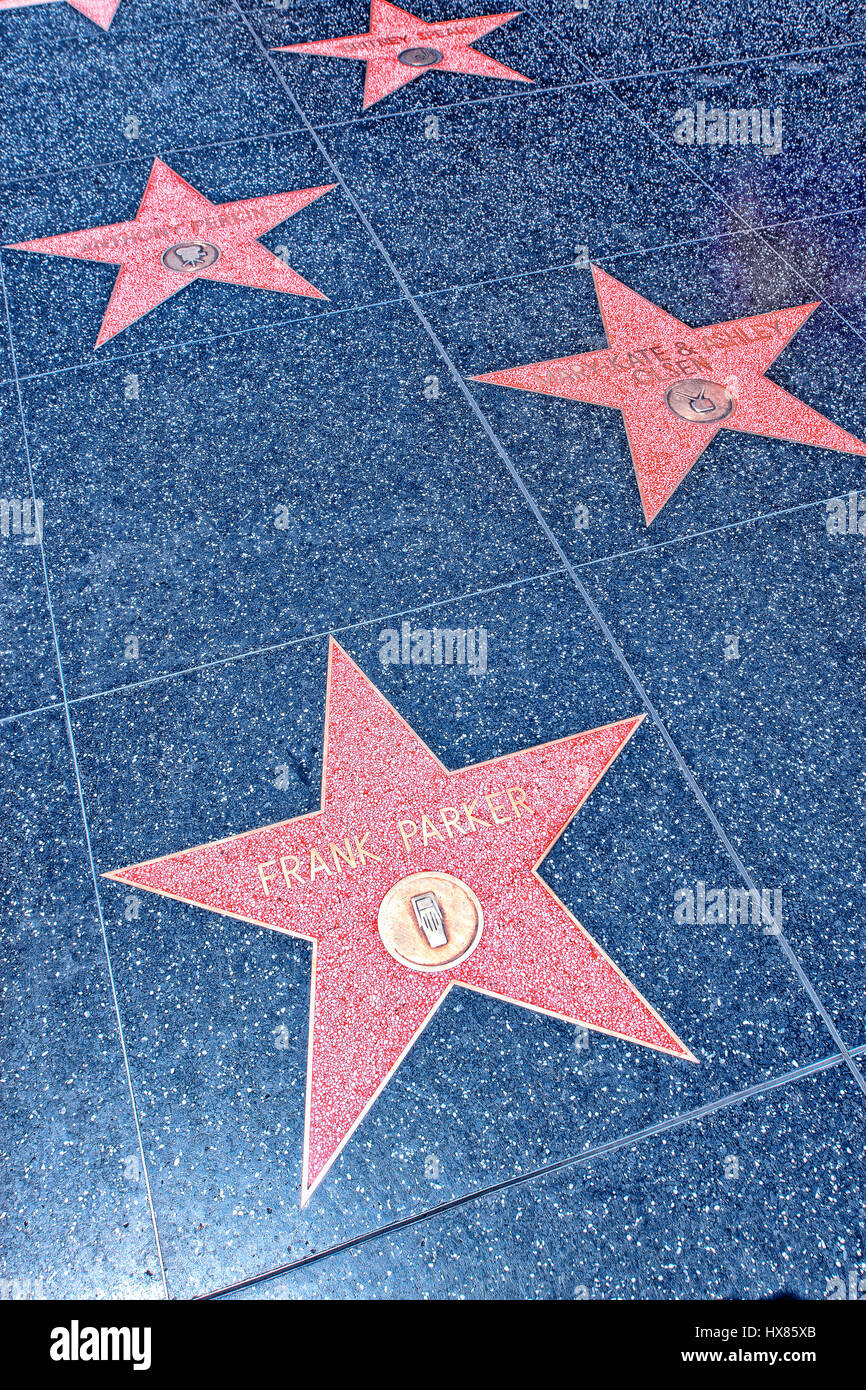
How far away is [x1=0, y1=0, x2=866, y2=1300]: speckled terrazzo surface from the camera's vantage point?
5.79 feet

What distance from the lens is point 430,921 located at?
6.55ft

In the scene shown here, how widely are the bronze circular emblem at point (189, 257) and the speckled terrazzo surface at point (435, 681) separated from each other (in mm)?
18

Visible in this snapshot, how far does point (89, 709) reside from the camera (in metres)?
2.39

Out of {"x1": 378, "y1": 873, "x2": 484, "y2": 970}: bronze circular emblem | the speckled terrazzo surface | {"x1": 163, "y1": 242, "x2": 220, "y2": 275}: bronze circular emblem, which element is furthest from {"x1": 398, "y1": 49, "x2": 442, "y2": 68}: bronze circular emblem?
{"x1": 378, "y1": 873, "x2": 484, "y2": 970}: bronze circular emblem

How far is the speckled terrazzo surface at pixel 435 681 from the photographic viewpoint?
1764 mm

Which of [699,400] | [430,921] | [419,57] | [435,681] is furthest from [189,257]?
[430,921]

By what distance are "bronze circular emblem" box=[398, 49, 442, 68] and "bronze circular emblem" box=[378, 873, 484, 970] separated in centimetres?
365

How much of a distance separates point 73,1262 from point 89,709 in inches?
45.7

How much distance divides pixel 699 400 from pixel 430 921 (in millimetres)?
1772

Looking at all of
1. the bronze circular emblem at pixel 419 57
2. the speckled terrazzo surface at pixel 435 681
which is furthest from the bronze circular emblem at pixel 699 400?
the bronze circular emblem at pixel 419 57

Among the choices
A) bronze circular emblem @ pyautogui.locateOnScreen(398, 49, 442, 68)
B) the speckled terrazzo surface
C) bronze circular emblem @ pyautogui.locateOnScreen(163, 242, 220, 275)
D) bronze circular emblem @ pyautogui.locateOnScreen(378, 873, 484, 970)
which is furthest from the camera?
bronze circular emblem @ pyautogui.locateOnScreen(398, 49, 442, 68)

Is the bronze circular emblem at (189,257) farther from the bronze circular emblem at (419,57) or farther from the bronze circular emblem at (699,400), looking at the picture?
the bronze circular emblem at (699,400)

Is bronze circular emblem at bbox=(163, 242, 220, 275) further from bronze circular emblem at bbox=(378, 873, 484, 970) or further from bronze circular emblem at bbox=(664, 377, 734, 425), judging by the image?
bronze circular emblem at bbox=(378, 873, 484, 970)

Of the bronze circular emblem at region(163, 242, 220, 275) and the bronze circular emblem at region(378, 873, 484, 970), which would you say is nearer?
the bronze circular emblem at region(378, 873, 484, 970)
